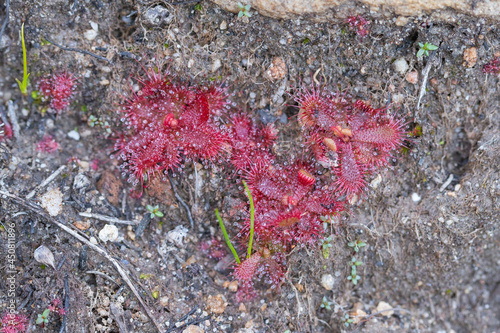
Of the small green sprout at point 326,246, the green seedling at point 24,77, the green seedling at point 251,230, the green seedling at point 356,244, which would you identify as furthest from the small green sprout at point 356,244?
the green seedling at point 24,77

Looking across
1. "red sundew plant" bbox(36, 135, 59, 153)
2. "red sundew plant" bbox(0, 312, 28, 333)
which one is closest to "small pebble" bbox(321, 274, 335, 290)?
"red sundew plant" bbox(0, 312, 28, 333)

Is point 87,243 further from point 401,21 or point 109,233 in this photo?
point 401,21

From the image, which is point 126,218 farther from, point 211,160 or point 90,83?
point 90,83

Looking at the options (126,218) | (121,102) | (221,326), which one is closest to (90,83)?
(121,102)

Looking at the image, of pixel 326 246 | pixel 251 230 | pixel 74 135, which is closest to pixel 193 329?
pixel 251 230

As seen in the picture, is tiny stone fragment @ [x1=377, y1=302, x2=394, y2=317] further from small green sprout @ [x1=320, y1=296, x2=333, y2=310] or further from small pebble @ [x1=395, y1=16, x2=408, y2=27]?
small pebble @ [x1=395, y1=16, x2=408, y2=27]

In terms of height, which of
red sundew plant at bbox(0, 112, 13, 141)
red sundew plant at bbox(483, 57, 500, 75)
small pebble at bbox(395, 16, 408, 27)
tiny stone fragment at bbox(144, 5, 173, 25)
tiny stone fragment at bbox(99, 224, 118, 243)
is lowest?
tiny stone fragment at bbox(99, 224, 118, 243)
